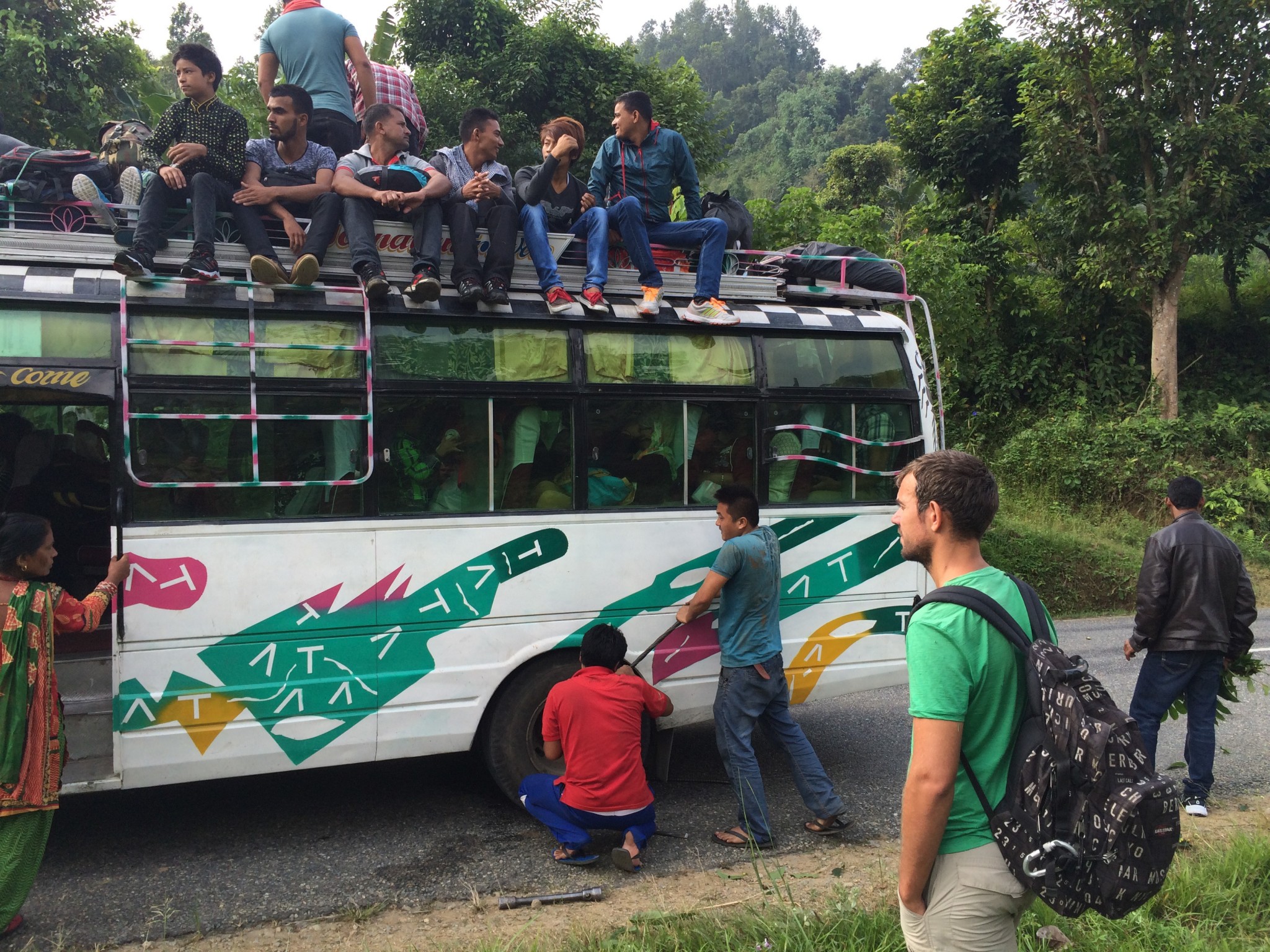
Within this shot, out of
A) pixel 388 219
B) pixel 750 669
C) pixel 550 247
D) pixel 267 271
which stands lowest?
pixel 750 669

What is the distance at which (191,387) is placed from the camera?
471cm

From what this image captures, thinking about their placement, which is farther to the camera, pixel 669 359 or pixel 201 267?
pixel 669 359

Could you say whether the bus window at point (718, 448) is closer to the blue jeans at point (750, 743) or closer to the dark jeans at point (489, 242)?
the blue jeans at point (750, 743)

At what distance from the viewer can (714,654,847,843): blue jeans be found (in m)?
5.11

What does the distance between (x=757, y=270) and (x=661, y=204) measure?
2.79 feet

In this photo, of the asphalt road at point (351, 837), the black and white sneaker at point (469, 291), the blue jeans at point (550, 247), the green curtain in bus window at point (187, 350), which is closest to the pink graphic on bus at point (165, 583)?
the green curtain in bus window at point (187, 350)

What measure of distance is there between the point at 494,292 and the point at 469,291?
159 millimetres

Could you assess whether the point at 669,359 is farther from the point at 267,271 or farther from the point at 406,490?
the point at 267,271

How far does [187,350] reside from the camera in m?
4.73

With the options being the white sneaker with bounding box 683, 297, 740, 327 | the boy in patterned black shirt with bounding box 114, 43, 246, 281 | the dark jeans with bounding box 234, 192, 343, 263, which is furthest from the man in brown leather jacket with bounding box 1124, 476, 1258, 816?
the boy in patterned black shirt with bounding box 114, 43, 246, 281

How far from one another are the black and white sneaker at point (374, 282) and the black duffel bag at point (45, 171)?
1619 mm

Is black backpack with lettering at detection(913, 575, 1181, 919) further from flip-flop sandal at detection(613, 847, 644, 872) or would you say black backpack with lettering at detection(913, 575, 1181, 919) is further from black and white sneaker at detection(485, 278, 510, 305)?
black and white sneaker at detection(485, 278, 510, 305)

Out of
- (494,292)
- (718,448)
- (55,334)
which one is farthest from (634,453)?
(55,334)

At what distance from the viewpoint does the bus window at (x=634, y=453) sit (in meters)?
5.55
